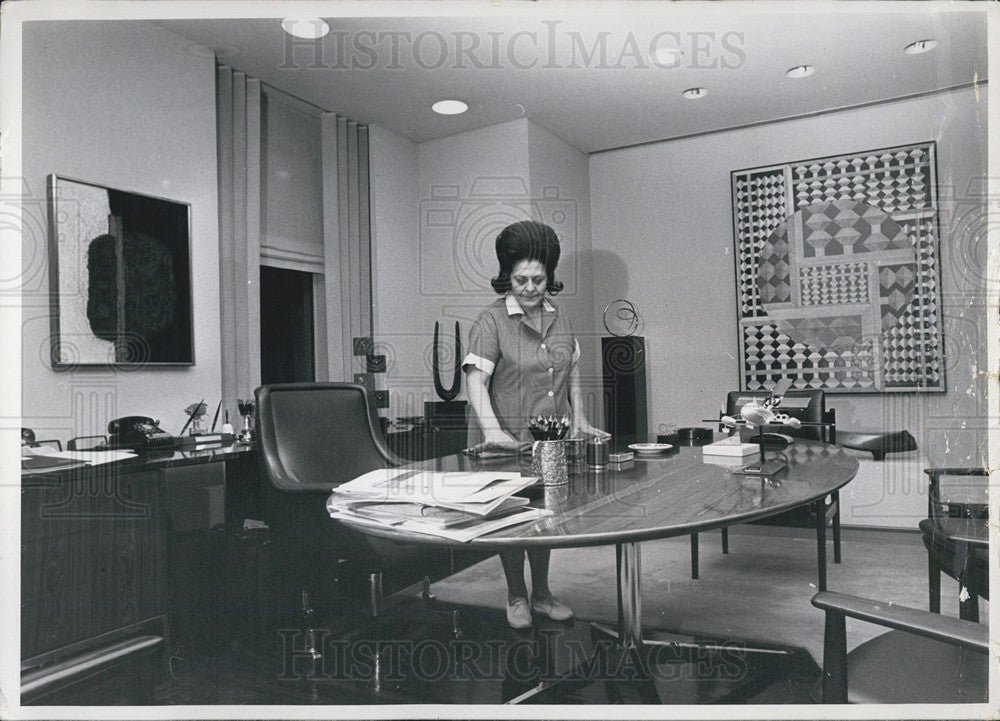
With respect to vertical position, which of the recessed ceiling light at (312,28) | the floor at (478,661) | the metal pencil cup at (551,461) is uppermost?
the recessed ceiling light at (312,28)

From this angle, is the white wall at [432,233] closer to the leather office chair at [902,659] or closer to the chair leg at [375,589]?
the chair leg at [375,589]

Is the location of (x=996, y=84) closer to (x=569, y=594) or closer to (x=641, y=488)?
(x=641, y=488)

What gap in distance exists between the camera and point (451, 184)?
3428 millimetres

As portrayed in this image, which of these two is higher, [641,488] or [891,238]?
[891,238]

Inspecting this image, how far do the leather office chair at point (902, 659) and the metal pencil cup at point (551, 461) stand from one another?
0.58m

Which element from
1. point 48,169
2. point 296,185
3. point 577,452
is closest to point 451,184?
point 296,185

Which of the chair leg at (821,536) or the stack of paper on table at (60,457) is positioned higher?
the stack of paper on table at (60,457)

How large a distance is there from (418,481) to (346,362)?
263 centimetres

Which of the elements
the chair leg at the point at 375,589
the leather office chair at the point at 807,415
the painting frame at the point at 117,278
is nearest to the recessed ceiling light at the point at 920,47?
the leather office chair at the point at 807,415

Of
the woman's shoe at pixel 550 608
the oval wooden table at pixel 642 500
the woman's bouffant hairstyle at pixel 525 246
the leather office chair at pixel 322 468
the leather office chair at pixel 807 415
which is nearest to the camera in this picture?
the oval wooden table at pixel 642 500

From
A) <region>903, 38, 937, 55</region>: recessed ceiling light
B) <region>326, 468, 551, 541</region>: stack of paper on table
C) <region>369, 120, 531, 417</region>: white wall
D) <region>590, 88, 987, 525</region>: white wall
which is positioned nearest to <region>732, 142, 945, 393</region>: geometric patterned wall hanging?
<region>590, 88, 987, 525</region>: white wall

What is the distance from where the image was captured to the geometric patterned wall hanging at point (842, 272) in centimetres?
284

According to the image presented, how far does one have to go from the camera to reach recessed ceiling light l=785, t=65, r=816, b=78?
2.49 metres

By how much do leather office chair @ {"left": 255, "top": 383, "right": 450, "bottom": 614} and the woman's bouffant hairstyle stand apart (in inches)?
29.3
